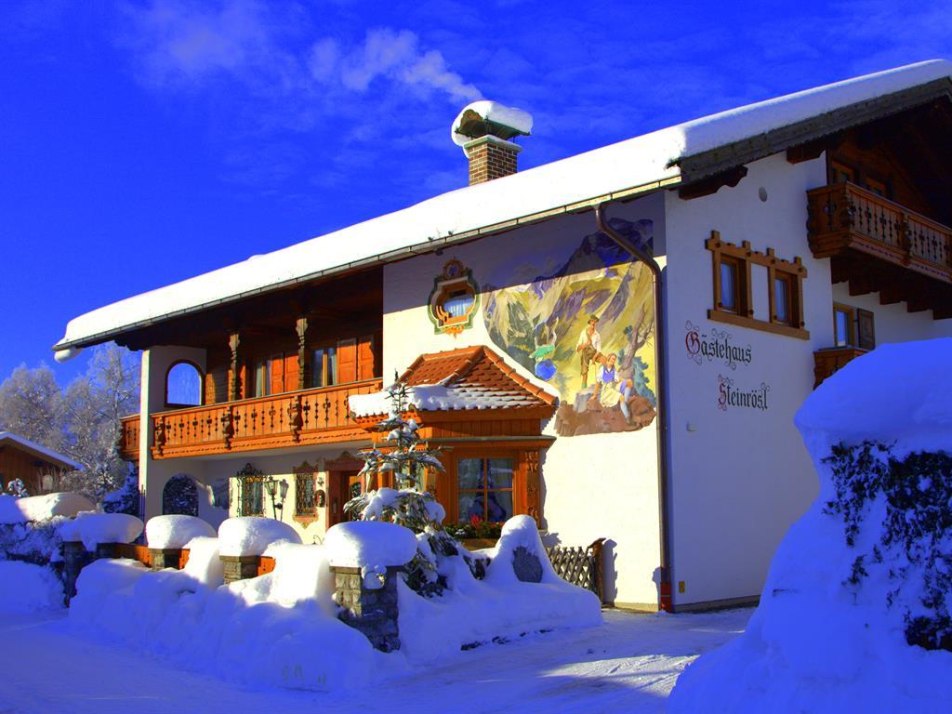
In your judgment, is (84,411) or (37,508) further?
(84,411)

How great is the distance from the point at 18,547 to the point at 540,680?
10932 mm

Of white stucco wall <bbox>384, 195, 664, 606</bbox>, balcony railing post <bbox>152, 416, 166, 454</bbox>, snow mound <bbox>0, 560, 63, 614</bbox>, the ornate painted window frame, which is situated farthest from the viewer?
balcony railing post <bbox>152, 416, 166, 454</bbox>

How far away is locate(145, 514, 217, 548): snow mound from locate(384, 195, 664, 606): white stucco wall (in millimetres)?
4938

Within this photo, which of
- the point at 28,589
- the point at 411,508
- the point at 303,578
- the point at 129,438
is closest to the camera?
the point at 303,578

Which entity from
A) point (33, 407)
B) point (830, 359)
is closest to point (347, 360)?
point (830, 359)

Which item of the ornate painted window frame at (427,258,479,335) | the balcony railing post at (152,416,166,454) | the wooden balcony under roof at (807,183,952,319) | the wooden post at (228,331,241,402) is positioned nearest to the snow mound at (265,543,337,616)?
the ornate painted window frame at (427,258,479,335)

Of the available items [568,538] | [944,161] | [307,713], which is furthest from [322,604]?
[944,161]

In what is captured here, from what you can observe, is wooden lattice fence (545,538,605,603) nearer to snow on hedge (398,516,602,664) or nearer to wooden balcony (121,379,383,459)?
snow on hedge (398,516,602,664)

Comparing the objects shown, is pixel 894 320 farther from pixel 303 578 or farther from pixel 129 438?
pixel 129 438

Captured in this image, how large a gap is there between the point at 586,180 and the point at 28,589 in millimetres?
9987

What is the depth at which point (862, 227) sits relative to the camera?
16.3 m

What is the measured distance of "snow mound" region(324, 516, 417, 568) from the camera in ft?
30.4

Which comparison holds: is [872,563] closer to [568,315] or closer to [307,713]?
[307,713]

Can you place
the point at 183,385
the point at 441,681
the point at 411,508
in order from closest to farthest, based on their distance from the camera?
the point at 441,681, the point at 411,508, the point at 183,385
